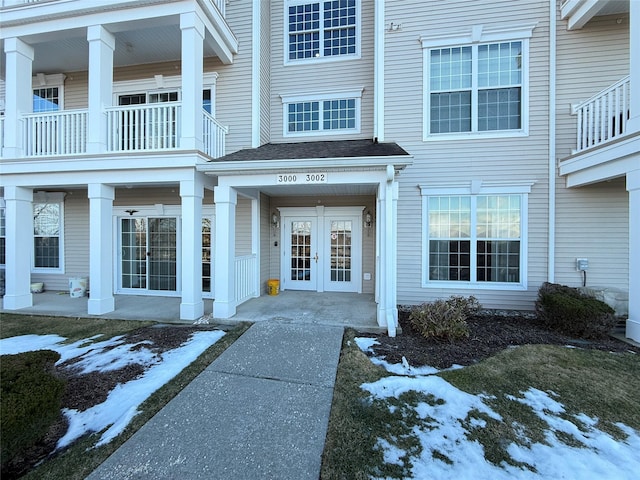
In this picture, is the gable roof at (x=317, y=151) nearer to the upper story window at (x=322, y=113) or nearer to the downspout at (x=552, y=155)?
the upper story window at (x=322, y=113)

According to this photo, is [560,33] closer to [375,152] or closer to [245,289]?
[375,152]

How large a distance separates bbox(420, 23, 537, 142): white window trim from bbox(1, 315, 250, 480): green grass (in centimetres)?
608

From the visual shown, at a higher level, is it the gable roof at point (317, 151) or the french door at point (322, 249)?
the gable roof at point (317, 151)

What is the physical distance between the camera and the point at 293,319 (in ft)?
19.1

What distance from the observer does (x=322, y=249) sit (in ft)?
28.1

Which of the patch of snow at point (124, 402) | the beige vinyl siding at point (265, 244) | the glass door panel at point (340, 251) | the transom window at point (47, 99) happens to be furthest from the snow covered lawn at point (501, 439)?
the transom window at point (47, 99)

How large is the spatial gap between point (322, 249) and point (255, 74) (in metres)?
4.98

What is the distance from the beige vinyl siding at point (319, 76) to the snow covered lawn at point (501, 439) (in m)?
6.56

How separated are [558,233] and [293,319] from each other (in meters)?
6.01

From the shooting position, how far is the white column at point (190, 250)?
5.91m

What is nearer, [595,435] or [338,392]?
[595,435]

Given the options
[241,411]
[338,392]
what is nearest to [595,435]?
[338,392]

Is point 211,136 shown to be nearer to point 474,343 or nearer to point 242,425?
point 242,425

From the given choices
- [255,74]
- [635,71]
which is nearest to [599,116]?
[635,71]
